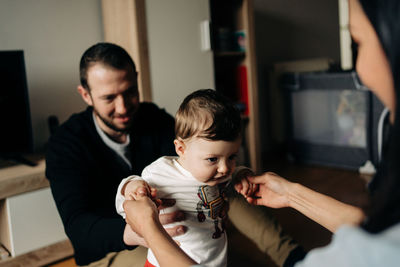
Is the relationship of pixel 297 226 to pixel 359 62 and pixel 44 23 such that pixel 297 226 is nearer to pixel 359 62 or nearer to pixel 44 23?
pixel 359 62

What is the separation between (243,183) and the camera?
108cm

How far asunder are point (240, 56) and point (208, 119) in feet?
6.25

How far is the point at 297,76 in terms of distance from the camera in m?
3.09

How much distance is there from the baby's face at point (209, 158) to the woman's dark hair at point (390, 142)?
1.57 ft

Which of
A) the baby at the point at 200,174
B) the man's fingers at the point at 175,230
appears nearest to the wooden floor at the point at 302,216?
the baby at the point at 200,174

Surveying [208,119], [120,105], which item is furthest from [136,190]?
[120,105]

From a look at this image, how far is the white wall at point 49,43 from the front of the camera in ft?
6.66

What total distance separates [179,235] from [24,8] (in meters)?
1.66

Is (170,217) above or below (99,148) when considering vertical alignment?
below

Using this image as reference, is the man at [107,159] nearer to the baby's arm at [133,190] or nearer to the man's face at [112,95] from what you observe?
the man's face at [112,95]

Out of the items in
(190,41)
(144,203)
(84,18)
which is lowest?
(144,203)

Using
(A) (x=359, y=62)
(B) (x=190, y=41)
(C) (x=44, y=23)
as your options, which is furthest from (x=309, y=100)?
(A) (x=359, y=62)

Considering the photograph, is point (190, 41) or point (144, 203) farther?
point (190, 41)

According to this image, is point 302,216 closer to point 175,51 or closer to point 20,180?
point 175,51
